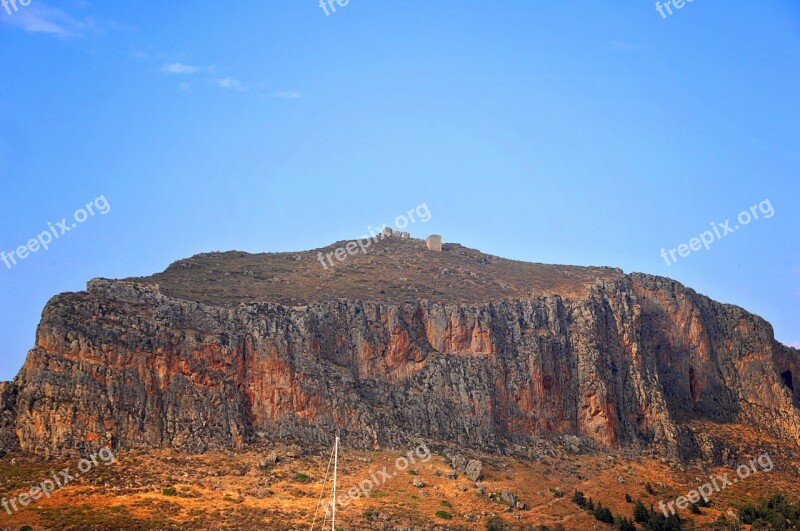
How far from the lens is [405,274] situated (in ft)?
345

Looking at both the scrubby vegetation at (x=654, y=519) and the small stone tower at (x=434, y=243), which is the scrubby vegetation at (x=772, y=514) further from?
the small stone tower at (x=434, y=243)

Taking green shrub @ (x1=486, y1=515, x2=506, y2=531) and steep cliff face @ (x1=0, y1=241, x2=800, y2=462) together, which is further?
steep cliff face @ (x1=0, y1=241, x2=800, y2=462)

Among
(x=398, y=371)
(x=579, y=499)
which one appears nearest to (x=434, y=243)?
(x=398, y=371)

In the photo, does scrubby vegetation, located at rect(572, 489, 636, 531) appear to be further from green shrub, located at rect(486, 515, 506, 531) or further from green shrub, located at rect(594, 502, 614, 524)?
green shrub, located at rect(486, 515, 506, 531)

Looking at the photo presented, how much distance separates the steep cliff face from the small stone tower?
38.7 feet

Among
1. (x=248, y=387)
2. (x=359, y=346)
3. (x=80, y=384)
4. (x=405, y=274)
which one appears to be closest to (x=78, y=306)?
(x=80, y=384)

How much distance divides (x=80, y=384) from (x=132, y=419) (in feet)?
12.6

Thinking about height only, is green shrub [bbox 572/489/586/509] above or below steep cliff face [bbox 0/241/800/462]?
below

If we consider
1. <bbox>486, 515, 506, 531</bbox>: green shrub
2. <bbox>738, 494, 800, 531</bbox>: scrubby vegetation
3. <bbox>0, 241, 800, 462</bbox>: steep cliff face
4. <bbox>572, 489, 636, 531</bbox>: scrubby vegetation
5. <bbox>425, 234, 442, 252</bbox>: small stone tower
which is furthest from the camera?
<bbox>425, 234, 442, 252</bbox>: small stone tower

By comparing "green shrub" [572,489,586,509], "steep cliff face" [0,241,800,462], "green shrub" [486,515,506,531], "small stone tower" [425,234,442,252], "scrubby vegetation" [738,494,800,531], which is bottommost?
"scrubby vegetation" [738,494,800,531]

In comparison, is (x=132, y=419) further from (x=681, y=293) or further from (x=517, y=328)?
(x=681, y=293)

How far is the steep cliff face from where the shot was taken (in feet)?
261

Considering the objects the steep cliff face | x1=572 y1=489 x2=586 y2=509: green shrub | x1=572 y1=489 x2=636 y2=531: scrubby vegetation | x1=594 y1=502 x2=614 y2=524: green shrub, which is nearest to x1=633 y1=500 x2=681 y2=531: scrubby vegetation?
x1=572 y1=489 x2=636 y2=531: scrubby vegetation

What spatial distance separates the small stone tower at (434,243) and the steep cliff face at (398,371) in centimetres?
1180
